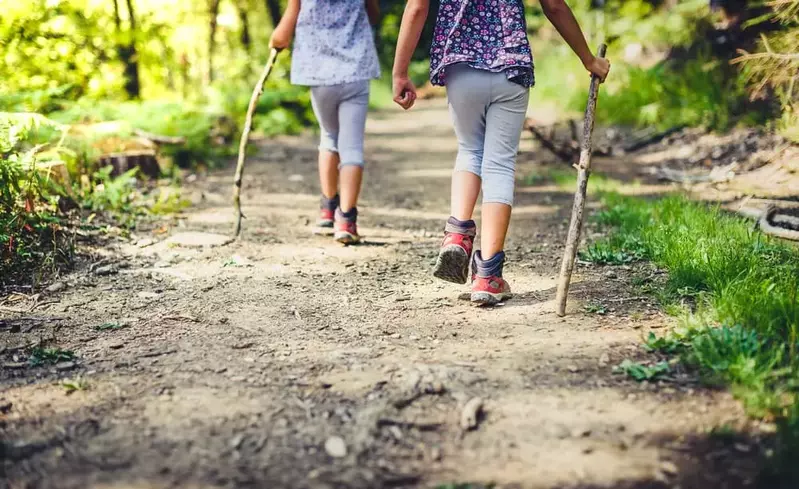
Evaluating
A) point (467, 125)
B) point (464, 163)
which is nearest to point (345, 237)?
point (464, 163)

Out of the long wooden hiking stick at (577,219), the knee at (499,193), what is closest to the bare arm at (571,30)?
the long wooden hiking stick at (577,219)

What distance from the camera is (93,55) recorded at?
7.91 metres

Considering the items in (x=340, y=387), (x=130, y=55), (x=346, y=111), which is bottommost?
(x=340, y=387)

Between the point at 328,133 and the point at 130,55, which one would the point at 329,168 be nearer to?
the point at 328,133

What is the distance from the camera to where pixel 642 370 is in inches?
106

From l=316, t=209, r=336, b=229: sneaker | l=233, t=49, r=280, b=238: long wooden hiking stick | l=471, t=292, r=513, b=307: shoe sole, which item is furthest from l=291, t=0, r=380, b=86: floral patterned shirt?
l=471, t=292, r=513, b=307: shoe sole

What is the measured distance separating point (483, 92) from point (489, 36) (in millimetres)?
271

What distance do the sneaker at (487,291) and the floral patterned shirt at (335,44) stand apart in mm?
1900

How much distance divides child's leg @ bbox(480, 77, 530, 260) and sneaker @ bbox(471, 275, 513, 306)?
12 centimetres

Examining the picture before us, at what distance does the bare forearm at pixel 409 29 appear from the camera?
11.4 feet

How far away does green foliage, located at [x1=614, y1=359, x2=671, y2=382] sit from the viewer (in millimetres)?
2670

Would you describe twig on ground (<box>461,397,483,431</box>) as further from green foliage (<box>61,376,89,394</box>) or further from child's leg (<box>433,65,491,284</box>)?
green foliage (<box>61,376,89,394</box>)

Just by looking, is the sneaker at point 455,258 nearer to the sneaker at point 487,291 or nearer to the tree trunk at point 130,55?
the sneaker at point 487,291

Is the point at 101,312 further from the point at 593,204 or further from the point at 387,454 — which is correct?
the point at 593,204
